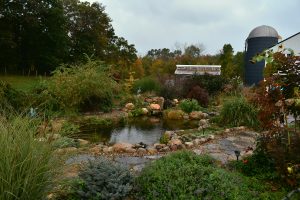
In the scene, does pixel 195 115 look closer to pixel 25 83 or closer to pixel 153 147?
pixel 153 147

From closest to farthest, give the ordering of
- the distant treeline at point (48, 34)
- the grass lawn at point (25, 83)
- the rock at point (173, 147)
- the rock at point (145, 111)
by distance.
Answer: the rock at point (173, 147) → the rock at point (145, 111) → the grass lawn at point (25, 83) → the distant treeline at point (48, 34)

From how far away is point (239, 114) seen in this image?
7504 mm

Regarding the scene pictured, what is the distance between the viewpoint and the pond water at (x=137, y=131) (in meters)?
6.89

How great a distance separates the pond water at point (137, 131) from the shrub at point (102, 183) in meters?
3.28

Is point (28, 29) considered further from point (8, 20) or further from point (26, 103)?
point (26, 103)

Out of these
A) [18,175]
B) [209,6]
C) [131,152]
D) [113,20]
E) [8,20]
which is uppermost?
[113,20]

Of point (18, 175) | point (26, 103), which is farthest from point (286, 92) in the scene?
point (26, 103)

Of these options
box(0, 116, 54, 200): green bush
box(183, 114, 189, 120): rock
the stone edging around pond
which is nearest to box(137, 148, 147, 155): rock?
the stone edging around pond

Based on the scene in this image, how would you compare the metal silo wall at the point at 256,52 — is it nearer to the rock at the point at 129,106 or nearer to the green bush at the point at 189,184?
the rock at the point at 129,106

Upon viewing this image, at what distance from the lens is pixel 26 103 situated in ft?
26.7

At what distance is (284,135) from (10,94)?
723cm

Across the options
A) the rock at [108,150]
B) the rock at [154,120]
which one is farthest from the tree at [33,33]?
the rock at [108,150]

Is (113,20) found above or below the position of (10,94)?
above

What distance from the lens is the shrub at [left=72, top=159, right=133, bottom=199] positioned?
109 inches
